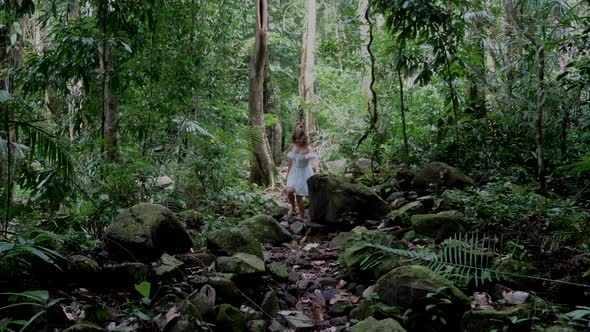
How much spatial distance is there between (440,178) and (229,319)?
4.41 metres

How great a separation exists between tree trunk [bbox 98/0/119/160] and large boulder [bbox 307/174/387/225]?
281cm

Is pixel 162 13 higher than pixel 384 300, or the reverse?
pixel 162 13

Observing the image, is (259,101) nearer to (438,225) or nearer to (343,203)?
(343,203)

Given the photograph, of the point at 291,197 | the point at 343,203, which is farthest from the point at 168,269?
the point at 291,197

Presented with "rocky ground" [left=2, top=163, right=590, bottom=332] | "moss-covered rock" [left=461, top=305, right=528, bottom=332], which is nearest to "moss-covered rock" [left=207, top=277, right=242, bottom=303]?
"rocky ground" [left=2, top=163, right=590, bottom=332]

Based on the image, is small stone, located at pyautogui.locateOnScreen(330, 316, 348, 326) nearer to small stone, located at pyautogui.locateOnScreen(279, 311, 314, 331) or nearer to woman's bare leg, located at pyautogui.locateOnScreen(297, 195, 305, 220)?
small stone, located at pyautogui.locateOnScreen(279, 311, 314, 331)

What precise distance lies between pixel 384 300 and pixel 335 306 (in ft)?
1.55

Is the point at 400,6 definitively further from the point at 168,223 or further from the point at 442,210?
the point at 168,223

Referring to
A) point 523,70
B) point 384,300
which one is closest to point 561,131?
point 523,70

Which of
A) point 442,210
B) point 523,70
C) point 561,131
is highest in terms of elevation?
point 523,70

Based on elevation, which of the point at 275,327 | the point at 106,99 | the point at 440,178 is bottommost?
the point at 275,327

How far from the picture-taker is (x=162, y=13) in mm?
6242

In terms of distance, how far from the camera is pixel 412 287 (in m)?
3.39

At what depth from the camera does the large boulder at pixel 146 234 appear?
3924 millimetres
